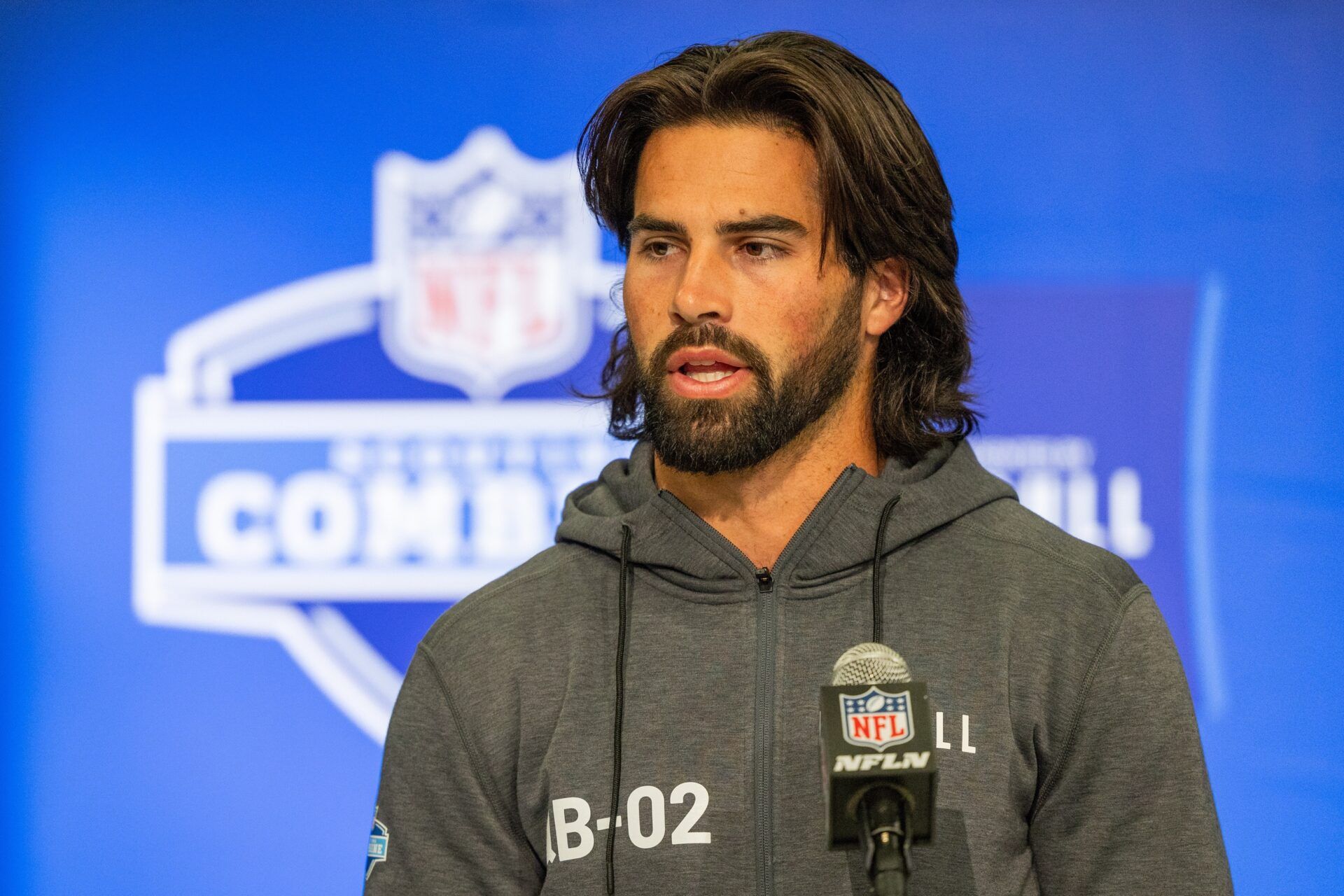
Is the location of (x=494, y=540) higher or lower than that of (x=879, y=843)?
higher

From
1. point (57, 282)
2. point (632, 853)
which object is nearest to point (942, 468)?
point (632, 853)

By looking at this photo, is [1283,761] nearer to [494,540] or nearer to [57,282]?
[494,540]

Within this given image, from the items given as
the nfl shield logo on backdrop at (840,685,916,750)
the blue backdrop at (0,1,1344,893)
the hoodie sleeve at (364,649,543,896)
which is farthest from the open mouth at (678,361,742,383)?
the blue backdrop at (0,1,1344,893)

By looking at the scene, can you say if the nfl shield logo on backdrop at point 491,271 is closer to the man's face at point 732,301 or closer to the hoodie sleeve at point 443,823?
the man's face at point 732,301

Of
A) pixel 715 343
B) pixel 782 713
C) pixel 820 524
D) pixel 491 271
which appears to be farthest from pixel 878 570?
pixel 491 271

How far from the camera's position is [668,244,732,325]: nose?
4.62 ft

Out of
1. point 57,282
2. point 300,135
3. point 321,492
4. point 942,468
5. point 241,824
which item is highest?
point 300,135

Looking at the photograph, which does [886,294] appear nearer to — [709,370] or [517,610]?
[709,370]

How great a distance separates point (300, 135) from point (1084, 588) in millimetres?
1857

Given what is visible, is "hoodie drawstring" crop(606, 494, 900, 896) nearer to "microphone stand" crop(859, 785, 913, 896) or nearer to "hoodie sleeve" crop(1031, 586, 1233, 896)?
"hoodie sleeve" crop(1031, 586, 1233, 896)

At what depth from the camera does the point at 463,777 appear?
4.56 ft

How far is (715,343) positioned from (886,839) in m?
0.67

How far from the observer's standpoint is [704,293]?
1411 millimetres

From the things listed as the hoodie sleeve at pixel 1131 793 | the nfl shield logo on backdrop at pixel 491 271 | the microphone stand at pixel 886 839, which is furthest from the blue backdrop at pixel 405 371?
the microphone stand at pixel 886 839
